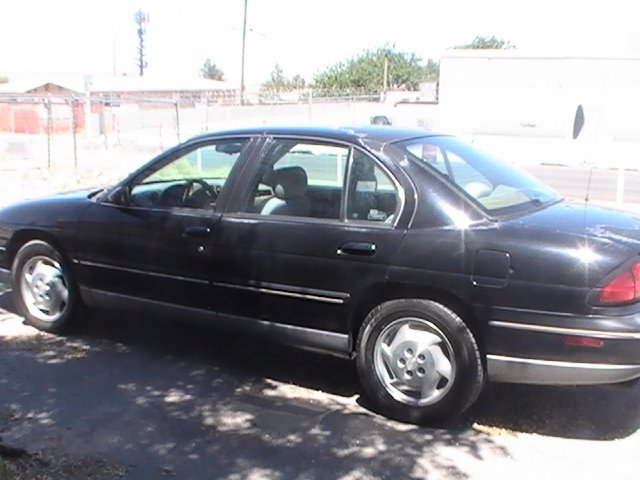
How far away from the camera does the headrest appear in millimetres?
4734

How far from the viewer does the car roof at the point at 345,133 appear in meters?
4.52

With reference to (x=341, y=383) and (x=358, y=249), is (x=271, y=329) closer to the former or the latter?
(x=341, y=383)

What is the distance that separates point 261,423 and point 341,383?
804 millimetres

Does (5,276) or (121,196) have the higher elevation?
A: (121,196)

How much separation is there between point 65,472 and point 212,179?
250cm

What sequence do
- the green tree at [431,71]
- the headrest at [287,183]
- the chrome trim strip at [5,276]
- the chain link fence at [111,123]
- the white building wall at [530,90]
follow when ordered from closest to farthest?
the headrest at [287,183] → the chrome trim strip at [5,276] → the chain link fence at [111,123] → the white building wall at [530,90] → the green tree at [431,71]

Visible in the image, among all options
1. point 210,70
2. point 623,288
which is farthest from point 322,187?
point 210,70

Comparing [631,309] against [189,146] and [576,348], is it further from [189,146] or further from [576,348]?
[189,146]

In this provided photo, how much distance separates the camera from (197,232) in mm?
4762

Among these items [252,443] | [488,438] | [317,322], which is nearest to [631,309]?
[488,438]

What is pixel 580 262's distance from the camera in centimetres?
370

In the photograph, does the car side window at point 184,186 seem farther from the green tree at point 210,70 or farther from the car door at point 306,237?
the green tree at point 210,70

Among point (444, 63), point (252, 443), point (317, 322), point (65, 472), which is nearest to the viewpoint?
point (65, 472)

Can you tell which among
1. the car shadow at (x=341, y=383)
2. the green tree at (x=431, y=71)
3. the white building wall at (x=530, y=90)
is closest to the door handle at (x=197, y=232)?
the car shadow at (x=341, y=383)
